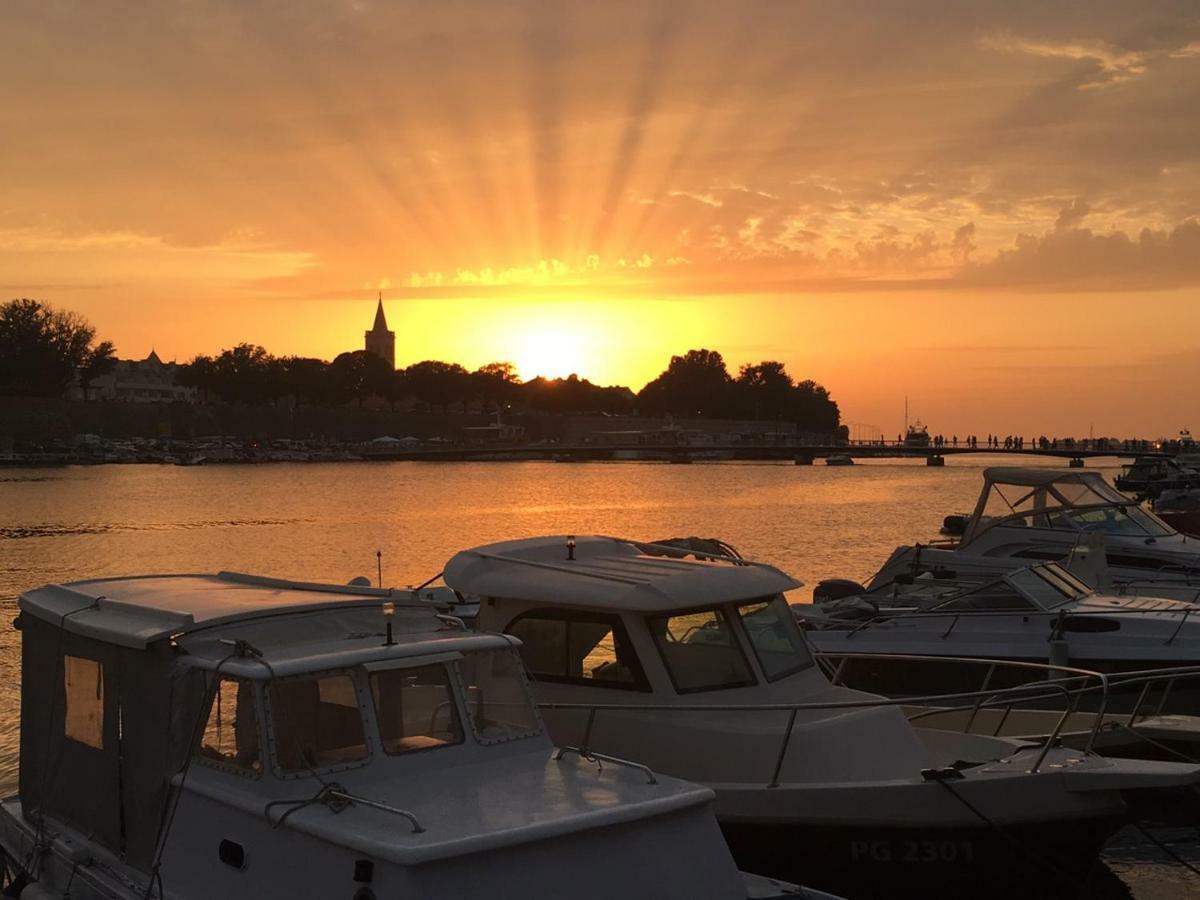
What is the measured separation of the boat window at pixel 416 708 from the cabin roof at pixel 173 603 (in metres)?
0.75

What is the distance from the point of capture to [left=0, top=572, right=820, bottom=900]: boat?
7562 mm

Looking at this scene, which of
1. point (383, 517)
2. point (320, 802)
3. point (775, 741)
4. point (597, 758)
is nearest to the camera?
point (320, 802)

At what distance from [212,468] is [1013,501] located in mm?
A: 137844

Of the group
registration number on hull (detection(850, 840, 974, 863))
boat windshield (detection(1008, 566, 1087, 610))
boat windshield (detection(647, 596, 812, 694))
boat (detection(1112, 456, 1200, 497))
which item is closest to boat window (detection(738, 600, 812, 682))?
boat windshield (detection(647, 596, 812, 694))

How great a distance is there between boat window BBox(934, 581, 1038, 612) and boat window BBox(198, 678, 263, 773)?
42.7 feet

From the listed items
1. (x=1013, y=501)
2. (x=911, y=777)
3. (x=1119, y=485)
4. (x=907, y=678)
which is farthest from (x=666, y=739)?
(x=1119, y=485)

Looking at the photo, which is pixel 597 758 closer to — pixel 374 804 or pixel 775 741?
pixel 374 804

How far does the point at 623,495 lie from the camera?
11244 centimetres

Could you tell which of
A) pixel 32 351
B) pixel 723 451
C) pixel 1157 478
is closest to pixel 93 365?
pixel 32 351

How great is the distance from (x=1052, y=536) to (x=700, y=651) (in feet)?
52.0

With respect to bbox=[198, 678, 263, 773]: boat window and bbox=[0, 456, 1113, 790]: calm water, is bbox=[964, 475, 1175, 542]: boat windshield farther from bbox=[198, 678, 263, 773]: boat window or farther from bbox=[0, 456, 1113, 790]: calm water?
bbox=[198, 678, 263, 773]: boat window

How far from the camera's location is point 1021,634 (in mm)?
18672

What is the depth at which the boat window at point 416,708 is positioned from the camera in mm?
8469

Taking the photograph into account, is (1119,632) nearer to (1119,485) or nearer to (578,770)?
(578,770)
